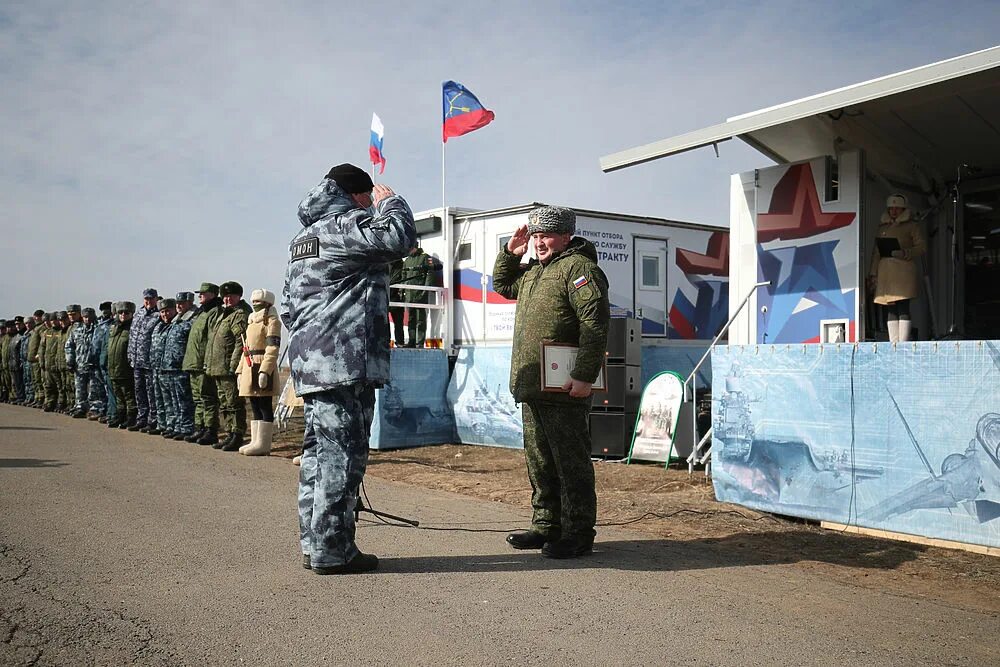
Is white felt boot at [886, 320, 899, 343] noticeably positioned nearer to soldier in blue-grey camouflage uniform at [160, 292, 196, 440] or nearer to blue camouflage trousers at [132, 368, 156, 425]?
soldier in blue-grey camouflage uniform at [160, 292, 196, 440]

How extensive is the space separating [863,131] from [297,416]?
1215 cm

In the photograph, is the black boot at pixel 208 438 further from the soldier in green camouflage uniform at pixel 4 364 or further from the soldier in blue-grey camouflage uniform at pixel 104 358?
the soldier in green camouflage uniform at pixel 4 364

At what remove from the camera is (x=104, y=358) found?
15445 millimetres

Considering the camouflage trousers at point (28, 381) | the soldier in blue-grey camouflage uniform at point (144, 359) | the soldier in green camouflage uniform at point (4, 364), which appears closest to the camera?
the soldier in blue-grey camouflage uniform at point (144, 359)

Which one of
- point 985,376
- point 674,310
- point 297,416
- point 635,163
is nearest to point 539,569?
point 985,376

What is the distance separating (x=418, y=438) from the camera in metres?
12.0

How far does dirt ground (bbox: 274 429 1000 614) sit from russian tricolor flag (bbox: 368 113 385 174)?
19.0 feet

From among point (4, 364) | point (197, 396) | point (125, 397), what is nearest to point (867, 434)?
point (197, 396)

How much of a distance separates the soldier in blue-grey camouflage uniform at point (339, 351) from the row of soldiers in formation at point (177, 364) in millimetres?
6354

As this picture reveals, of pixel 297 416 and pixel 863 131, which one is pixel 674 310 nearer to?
pixel 863 131

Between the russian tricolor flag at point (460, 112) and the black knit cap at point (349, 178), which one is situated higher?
the russian tricolor flag at point (460, 112)

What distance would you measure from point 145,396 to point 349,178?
10.8 metres

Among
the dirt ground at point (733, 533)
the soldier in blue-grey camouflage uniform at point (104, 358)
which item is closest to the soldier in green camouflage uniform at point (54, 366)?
the soldier in blue-grey camouflage uniform at point (104, 358)

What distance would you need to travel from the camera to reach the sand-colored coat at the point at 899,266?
7934 millimetres
